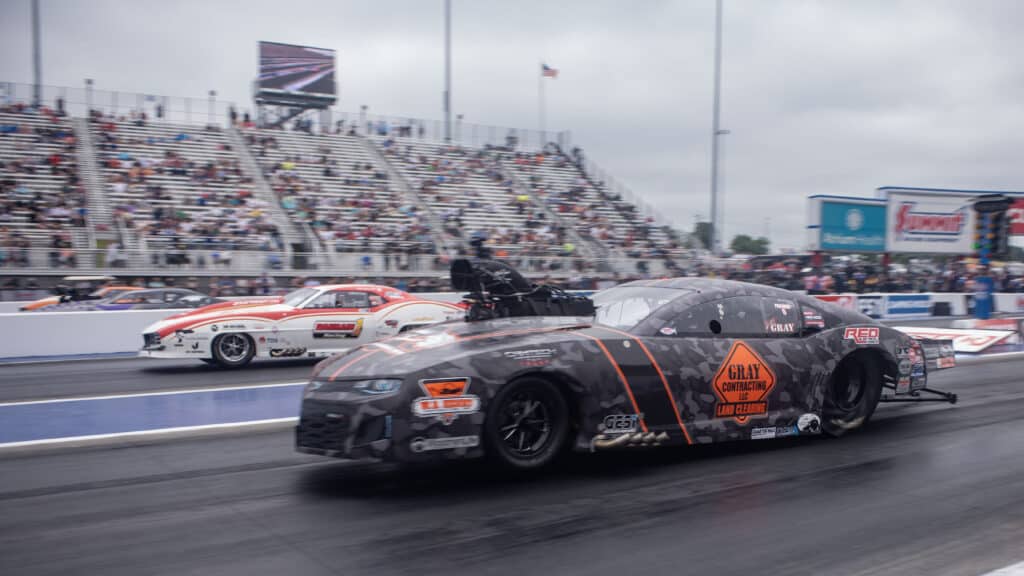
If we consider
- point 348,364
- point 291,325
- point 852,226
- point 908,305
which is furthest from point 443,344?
point 852,226

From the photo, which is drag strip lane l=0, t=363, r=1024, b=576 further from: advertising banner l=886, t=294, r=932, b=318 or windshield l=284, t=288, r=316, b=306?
advertising banner l=886, t=294, r=932, b=318

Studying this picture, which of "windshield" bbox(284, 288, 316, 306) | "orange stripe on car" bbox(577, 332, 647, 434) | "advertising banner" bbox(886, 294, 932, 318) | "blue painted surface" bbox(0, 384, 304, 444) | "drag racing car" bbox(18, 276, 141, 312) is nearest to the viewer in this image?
"orange stripe on car" bbox(577, 332, 647, 434)

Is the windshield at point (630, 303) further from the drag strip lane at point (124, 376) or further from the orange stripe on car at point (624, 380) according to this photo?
the drag strip lane at point (124, 376)

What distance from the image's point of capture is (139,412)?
812 centimetres

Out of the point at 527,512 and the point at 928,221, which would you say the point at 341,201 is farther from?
the point at 928,221

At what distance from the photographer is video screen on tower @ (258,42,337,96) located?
4109cm

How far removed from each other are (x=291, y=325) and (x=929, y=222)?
32.5 m

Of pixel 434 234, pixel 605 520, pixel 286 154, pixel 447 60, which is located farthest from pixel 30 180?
pixel 605 520

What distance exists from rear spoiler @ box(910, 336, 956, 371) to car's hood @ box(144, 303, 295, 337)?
8.83 m

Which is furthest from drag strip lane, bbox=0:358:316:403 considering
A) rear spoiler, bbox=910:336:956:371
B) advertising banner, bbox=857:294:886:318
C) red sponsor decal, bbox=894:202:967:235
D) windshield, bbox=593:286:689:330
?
red sponsor decal, bbox=894:202:967:235

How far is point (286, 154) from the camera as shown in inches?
1257

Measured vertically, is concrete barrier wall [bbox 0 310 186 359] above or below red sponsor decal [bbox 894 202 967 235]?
below

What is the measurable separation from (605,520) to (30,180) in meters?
25.6

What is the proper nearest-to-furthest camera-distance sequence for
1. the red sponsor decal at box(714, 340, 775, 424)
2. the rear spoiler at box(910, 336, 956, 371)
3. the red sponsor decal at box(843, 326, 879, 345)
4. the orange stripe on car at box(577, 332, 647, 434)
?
the orange stripe on car at box(577, 332, 647, 434), the red sponsor decal at box(714, 340, 775, 424), the red sponsor decal at box(843, 326, 879, 345), the rear spoiler at box(910, 336, 956, 371)
